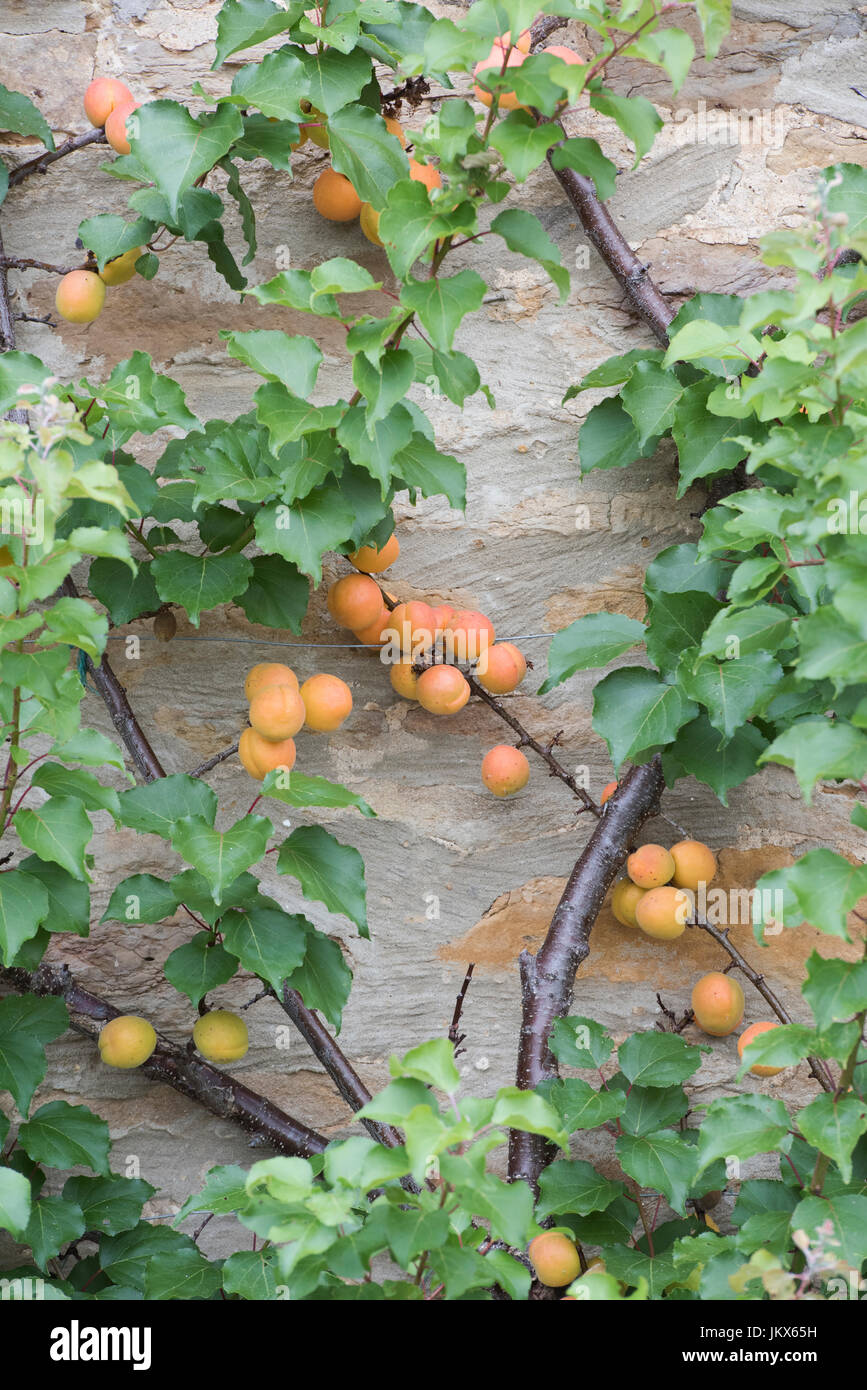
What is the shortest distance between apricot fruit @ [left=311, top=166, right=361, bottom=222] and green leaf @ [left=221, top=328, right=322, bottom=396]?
0.57m

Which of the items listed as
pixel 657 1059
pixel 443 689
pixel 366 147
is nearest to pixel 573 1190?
pixel 657 1059

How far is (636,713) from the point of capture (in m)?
1.64

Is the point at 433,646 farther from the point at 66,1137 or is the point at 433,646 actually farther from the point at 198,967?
the point at 66,1137

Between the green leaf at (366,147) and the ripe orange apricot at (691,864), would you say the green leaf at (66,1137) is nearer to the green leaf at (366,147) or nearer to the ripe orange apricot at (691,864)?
the ripe orange apricot at (691,864)

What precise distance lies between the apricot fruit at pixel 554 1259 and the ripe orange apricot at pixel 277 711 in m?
0.76

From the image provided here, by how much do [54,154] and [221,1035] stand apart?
4.67 ft

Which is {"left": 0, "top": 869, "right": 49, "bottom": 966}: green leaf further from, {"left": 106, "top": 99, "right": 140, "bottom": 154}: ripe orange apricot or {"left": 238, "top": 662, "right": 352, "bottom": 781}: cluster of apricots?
{"left": 106, "top": 99, "right": 140, "bottom": 154}: ripe orange apricot

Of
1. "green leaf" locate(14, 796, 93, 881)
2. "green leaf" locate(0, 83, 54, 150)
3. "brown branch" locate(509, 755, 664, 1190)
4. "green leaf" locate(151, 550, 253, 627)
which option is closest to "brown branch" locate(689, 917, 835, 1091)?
"brown branch" locate(509, 755, 664, 1190)

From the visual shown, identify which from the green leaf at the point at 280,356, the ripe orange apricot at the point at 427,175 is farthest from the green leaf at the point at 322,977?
the ripe orange apricot at the point at 427,175

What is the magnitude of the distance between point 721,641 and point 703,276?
109 cm

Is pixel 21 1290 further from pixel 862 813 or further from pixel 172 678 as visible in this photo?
pixel 862 813
